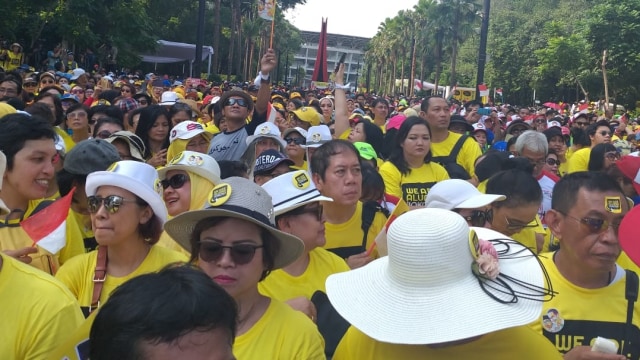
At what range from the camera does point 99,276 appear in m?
3.16

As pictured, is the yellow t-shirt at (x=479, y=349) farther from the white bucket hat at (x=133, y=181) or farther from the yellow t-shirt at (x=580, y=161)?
the yellow t-shirt at (x=580, y=161)

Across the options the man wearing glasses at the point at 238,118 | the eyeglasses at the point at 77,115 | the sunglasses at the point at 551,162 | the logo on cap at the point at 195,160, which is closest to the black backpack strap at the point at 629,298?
the logo on cap at the point at 195,160

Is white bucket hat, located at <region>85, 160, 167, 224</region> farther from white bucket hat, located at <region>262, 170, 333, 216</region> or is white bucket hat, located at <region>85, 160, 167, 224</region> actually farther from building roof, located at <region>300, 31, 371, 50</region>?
building roof, located at <region>300, 31, 371, 50</region>

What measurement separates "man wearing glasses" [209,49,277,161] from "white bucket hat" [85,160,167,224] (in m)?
3.28

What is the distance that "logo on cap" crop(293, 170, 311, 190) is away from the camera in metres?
3.45

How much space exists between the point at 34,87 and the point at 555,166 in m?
9.12

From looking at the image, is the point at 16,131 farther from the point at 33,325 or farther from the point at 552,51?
the point at 552,51

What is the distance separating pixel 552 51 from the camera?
155ft

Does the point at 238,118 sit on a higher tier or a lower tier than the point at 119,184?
higher

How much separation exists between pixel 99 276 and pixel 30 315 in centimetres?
90

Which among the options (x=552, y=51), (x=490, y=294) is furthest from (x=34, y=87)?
(x=552, y=51)

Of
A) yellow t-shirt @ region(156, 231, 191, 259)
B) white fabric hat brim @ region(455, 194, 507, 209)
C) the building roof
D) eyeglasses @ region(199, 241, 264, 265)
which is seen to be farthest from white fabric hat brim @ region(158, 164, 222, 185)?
the building roof

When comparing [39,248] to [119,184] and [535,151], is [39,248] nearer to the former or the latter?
[119,184]

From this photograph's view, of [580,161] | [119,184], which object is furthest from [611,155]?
[119,184]
